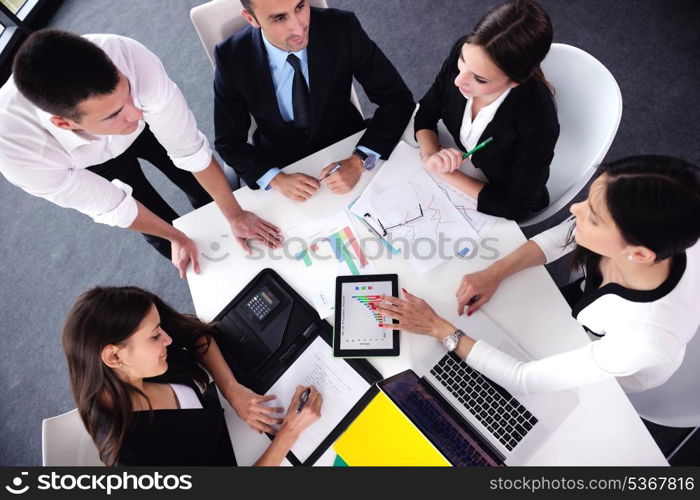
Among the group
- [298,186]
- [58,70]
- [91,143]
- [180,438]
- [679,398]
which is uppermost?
[58,70]

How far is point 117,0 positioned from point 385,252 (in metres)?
3.13

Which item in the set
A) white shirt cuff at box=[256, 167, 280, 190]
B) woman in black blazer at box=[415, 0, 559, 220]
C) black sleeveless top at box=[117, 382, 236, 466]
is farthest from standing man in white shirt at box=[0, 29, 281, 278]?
woman in black blazer at box=[415, 0, 559, 220]

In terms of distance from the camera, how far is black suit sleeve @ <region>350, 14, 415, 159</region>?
1.52 m

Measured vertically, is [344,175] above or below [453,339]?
above

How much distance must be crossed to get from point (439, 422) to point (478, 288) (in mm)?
389

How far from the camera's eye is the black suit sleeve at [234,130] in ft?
5.03

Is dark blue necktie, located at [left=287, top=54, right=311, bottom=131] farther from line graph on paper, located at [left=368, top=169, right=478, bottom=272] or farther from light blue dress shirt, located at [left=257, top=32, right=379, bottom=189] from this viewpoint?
line graph on paper, located at [left=368, top=169, right=478, bottom=272]

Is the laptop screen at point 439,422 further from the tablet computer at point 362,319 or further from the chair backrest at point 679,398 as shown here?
the chair backrest at point 679,398

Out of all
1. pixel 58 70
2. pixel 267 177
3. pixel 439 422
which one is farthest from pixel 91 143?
pixel 439 422

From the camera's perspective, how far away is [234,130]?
166 cm

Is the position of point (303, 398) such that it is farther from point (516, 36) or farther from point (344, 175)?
point (516, 36)

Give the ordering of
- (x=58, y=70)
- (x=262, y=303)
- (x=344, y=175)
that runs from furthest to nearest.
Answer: (x=344, y=175), (x=262, y=303), (x=58, y=70)

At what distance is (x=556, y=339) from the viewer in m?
1.22
